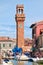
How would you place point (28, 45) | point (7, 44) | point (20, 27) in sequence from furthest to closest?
point (7, 44), point (28, 45), point (20, 27)

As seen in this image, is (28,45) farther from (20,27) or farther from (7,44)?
(20,27)

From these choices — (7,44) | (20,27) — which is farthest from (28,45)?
(20,27)

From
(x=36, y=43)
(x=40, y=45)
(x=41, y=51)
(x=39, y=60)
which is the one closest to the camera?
(x=39, y=60)

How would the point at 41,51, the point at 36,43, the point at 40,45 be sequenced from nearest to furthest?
1. the point at 41,51
2. the point at 40,45
3. the point at 36,43

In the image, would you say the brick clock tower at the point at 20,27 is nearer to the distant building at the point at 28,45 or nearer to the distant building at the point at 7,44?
the distant building at the point at 28,45

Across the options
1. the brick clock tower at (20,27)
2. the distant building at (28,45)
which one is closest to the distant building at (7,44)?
the distant building at (28,45)

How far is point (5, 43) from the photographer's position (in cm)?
6506

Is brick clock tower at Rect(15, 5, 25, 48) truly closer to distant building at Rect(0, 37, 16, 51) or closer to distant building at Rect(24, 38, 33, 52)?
distant building at Rect(24, 38, 33, 52)

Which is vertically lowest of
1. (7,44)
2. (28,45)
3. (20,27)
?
(28,45)

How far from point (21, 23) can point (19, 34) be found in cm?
212

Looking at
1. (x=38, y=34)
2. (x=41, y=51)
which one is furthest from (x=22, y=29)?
(x=41, y=51)

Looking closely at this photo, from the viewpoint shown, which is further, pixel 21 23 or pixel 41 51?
pixel 21 23

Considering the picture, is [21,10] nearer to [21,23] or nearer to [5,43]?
[21,23]

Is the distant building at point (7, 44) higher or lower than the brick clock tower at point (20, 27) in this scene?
lower
